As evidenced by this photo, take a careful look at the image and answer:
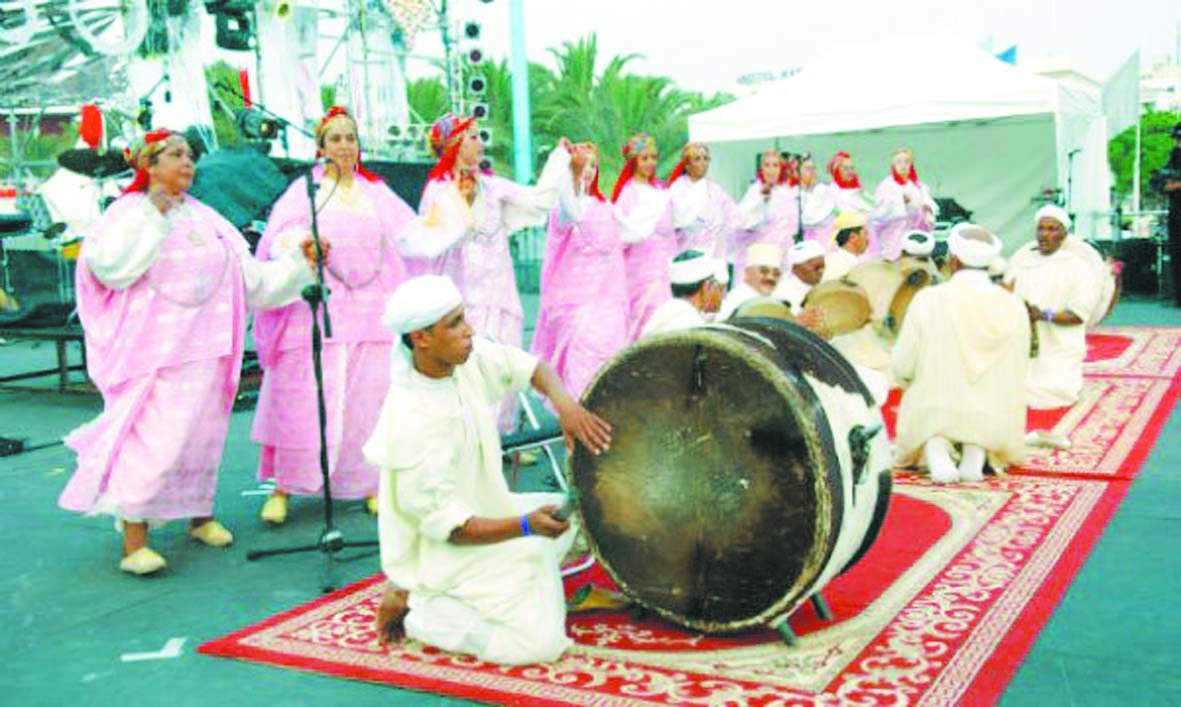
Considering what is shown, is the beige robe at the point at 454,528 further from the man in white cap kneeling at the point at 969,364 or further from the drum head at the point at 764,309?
the man in white cap kneeling at the point at 969,364

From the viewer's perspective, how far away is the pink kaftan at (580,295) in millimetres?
6199

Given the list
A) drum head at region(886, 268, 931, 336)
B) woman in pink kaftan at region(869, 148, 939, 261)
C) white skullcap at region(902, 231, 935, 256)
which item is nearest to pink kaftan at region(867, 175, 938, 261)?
woman in pink kaftan at region(869, 148, 939, 261)

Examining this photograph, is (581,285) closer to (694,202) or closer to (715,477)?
(694,202)

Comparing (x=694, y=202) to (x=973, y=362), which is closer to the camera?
(x=973, y=362)

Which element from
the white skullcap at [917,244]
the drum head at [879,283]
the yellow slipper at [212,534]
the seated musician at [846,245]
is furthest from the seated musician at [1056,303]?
the yellow slipper at [212,534]

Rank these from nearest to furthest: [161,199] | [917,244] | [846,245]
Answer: [161,199] → [917,244] → [846,245]

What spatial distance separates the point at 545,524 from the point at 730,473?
0.52m

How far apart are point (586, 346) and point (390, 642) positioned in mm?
2794

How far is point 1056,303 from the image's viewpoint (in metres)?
7.70

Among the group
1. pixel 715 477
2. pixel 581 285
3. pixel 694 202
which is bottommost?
pixel 715 477

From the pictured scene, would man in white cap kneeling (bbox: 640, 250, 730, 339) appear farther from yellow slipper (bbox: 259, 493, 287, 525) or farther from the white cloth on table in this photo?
yellow slipper (bbox: 259, 493, 287, 525)

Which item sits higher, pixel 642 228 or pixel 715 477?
pixel 642 228

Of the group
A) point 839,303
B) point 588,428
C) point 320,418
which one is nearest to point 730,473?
point 588,428

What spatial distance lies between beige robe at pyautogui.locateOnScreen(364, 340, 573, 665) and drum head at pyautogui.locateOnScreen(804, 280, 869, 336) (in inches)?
113
